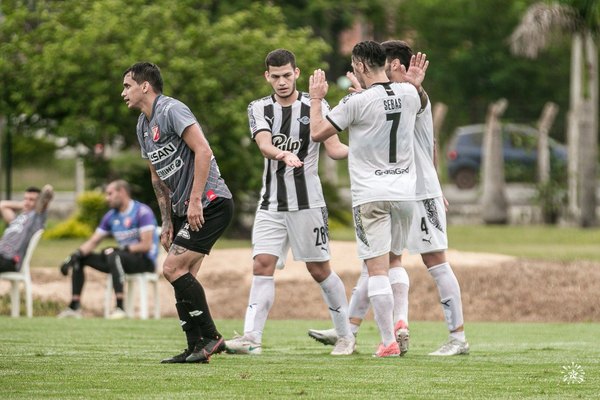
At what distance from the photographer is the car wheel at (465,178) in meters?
46.6

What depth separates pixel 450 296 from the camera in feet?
36.8

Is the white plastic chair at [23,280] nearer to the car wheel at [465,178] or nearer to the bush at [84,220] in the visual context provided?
the bush at [84,220]

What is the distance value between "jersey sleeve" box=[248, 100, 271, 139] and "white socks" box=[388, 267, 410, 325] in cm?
153

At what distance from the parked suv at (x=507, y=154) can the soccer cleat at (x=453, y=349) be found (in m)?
28.9

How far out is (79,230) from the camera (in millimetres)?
32469

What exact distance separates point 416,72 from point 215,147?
17002 mm

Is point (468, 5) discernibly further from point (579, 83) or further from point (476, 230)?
point (476, 230)

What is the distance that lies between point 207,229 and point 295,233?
1133 millimetres

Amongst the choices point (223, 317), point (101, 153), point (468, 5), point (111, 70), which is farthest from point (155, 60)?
point (468, 5)

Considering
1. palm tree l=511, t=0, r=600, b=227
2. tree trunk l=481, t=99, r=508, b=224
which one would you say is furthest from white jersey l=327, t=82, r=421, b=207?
tree trunk l=481, t=99, r=508, b=224

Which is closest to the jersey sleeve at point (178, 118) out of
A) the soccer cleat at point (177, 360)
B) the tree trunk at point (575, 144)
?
the soccer cleat at point (177, 360)

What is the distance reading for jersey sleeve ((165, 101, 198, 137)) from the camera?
10086 mm

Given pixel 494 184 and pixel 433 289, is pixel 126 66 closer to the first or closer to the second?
pixel 433 289

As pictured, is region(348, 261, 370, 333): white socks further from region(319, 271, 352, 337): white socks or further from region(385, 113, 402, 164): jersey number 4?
region(385, 113, 402, 164): jersey number 4
